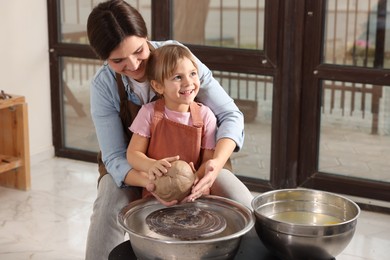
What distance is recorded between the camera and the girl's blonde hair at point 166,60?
1827mm

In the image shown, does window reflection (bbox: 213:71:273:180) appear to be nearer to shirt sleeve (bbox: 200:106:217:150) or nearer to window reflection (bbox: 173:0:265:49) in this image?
window reflection (bbox: 173:0:265:49)

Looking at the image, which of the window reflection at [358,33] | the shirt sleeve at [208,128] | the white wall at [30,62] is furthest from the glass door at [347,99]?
the white wall at [30,62]

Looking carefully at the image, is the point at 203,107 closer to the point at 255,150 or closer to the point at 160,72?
the point at 160,72

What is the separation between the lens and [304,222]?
1.68 m

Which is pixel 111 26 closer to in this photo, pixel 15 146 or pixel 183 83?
pixel 183 83

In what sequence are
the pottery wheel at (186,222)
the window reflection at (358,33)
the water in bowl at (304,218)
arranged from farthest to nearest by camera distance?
the window reflection at (358,33) → the water in bowl at (304,218) → the pottery wheel at (186,222)

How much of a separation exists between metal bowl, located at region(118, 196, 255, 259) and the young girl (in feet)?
0.55

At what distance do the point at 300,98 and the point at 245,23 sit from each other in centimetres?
45

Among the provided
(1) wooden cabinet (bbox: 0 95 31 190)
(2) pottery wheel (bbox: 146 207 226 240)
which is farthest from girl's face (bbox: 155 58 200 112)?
(1) wooden cabinet (bbox: 0 95 31 190)

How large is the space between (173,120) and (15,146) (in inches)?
62.1

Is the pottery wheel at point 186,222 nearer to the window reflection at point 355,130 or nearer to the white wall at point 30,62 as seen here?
the window reflection at point 355,130

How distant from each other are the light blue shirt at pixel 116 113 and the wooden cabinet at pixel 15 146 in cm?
124

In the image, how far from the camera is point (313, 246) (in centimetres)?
146

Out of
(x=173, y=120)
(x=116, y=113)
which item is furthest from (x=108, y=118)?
(x=173, y=120)
